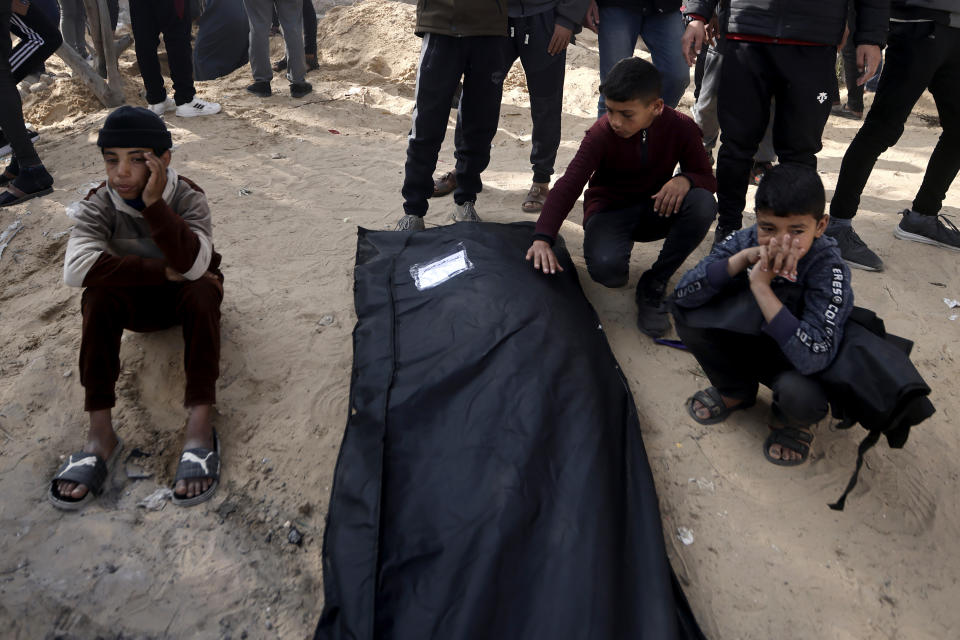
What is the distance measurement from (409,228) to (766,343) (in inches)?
72.9

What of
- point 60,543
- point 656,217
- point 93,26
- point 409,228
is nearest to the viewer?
point 60,543

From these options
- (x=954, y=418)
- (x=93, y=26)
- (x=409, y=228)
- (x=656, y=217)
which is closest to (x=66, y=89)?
(x=93, y=26)

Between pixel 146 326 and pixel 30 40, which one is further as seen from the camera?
pixel 30 40

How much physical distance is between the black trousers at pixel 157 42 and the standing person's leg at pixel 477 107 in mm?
3066

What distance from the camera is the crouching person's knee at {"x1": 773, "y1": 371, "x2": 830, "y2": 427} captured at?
1.85m

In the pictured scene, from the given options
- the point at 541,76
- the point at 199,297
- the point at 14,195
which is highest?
the point at 541,76

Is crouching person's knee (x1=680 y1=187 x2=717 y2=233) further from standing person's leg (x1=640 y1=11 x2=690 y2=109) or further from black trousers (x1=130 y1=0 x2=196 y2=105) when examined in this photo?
black trousers (x1=130 y1=0 x2=196 y2=105)

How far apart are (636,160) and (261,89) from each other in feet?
13.8

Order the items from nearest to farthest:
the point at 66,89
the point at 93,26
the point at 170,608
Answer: the point at 170,608
the point at 93,26
the point at 66,89

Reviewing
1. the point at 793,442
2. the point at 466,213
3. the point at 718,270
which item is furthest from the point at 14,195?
the point at 793,442

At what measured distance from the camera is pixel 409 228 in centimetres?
322

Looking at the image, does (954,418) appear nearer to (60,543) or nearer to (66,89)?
(60,543)

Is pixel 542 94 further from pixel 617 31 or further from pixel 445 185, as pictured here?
pixel 445 185

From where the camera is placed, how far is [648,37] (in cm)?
335
